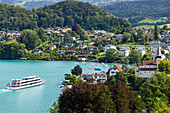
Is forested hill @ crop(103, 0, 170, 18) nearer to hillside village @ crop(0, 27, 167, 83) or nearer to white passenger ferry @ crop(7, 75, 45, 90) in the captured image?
hillside village @ crop(0, 27, 167, 83)

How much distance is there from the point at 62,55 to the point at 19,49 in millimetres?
9298

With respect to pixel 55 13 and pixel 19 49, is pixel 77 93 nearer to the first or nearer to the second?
pixel 19 49

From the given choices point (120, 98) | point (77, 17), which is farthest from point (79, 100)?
point (77, 17)

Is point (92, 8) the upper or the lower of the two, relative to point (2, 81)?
upper

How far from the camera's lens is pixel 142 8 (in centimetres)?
13100

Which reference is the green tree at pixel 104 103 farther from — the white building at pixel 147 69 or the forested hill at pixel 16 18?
the forested hill at pixel 16 18

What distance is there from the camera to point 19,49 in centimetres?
6738

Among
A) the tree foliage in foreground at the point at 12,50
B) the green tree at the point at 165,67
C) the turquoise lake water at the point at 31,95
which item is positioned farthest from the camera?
the tree foliage in foreground at the point at 12,50

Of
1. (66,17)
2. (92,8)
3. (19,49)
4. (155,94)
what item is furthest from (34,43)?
(155,94)

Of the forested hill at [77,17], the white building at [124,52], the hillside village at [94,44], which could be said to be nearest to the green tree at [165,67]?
the hillside village at [94,44]

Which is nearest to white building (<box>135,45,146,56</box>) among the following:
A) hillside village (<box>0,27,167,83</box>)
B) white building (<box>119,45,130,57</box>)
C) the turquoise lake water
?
hillside village (<box>0,27,167,83</box>)

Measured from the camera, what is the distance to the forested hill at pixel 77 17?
9444cm

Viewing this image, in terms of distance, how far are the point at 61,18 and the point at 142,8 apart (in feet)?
151

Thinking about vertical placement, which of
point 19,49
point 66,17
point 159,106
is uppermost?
point 66,17
